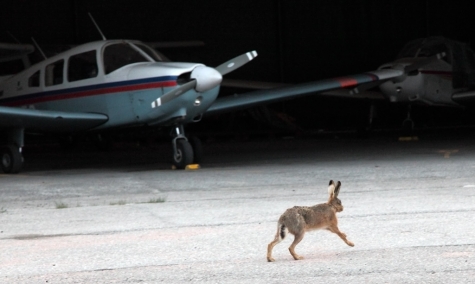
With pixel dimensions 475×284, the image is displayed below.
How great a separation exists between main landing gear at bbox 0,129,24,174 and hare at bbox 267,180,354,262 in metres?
8.46

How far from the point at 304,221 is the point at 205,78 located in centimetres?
720

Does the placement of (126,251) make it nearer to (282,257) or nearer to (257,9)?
(282,257)

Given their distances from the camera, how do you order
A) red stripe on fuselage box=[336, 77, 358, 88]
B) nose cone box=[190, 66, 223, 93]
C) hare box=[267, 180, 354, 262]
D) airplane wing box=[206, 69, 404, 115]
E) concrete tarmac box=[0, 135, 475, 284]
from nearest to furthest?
concrete tarmac box=[0, 135, 475, 284], hare box=[267, 180, 354, 262], nose cone box=[190, 66, 223, 93], airplane wing box=[206, 69, 404, 115], red stripe on fuselage box=[336, 77, 358, 88]

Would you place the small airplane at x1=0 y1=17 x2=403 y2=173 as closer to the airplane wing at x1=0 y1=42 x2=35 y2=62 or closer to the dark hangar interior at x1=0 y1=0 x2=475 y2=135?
the airplane wing at x1=0 y1=42 x2=35 y2=62

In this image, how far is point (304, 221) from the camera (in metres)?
5.44

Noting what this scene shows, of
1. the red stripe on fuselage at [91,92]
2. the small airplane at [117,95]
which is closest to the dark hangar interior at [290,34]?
the red stripe on fuselage at [91,92]

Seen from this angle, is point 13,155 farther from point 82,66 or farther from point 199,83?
point 199,83

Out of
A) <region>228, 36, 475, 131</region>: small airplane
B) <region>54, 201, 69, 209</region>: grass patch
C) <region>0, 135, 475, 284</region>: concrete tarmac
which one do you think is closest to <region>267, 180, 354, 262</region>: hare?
<region>0, 135, 475, 284</region>: concrete tarmac

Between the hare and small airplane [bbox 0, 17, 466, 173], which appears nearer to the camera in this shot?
the hare

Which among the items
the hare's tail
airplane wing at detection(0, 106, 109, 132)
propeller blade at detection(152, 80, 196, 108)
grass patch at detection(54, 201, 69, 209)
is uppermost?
propeller blade at detection(152, 80, 196, 108)

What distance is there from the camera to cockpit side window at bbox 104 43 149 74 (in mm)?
13523

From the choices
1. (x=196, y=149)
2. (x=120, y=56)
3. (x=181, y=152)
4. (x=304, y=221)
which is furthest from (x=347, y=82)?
(x=304, y=221)

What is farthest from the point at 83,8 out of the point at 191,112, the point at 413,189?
the point at 413,189

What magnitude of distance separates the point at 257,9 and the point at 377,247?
737 inches
